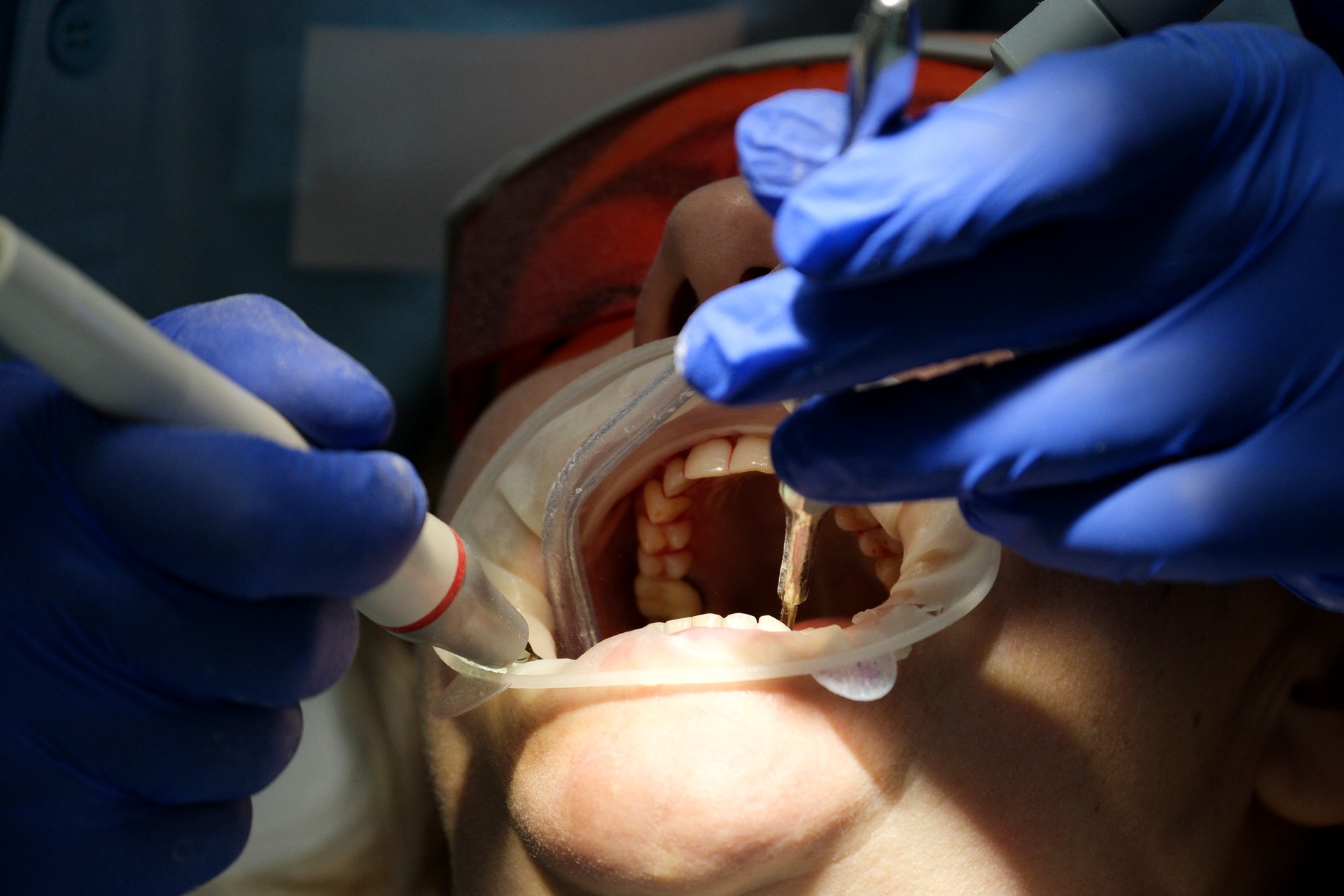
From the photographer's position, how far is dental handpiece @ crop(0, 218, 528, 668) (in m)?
0.56

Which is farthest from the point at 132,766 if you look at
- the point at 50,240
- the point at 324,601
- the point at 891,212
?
the point at 50,240

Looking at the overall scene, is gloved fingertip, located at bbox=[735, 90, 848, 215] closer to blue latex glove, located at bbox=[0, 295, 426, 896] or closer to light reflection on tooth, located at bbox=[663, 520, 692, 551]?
blue latex glove, located at bbox=[0, 295, 426, 896]

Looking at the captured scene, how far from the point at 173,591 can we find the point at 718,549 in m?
0.65

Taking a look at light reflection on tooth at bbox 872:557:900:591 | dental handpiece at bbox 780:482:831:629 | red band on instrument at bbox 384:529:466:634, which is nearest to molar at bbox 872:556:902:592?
light reflection on tooth at bbox 872:557:900:591

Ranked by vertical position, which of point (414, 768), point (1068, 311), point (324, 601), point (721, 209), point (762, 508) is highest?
point (1068, 311)

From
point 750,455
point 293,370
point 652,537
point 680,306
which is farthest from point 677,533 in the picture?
point 293,370

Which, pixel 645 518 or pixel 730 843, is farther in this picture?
pixel 645 518

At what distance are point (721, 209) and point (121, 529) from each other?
24.0 inches

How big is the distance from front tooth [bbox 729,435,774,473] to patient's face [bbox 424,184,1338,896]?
287 mm

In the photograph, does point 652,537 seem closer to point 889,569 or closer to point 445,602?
point 889,569

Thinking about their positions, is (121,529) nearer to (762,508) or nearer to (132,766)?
(132,766)

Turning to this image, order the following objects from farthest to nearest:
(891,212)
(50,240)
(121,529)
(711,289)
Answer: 1. (50,240)
2. (711,289)
3. (121,529)
4. (891,212)

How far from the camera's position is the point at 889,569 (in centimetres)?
112

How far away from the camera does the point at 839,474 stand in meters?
0.70
